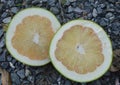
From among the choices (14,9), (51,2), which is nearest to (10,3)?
(14,9)

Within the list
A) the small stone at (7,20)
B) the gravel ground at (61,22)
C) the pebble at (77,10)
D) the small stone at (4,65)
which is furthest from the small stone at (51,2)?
the small stone at (4,65)

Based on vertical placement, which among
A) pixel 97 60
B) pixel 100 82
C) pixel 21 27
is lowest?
pixel 100 82

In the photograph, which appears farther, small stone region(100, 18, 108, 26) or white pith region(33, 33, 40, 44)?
small stone region(100, 18, 108, 26)

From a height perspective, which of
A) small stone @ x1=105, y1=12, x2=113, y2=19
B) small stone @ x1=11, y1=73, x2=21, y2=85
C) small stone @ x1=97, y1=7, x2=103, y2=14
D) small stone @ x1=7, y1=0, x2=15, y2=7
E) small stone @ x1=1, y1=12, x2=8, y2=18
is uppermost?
small stone @ x1=7, y1=0, x2=15, y2=7

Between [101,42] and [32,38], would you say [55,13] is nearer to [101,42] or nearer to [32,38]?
[32,38]

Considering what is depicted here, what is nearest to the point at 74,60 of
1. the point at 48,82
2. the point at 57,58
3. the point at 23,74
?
the point at 57,58

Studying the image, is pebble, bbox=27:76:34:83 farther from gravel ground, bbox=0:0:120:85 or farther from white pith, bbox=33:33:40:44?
white pith, bbox=33:33:40:44

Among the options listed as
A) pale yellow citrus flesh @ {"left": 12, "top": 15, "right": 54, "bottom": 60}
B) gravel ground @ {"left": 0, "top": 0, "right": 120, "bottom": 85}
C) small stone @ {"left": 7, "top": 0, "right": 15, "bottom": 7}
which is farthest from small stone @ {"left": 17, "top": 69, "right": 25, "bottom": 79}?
small stone @ {"left": 7, "top": 0, "right": 15, "bottom": 7}
